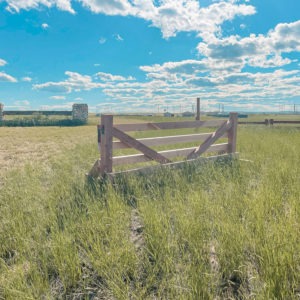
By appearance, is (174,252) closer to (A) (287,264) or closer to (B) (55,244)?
(A) (287,264)

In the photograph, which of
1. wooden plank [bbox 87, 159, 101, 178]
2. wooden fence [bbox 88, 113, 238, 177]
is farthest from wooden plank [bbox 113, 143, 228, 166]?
wooden plank [bbox 87, 159, 101, 178]

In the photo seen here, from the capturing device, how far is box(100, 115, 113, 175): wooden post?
15.4 feet

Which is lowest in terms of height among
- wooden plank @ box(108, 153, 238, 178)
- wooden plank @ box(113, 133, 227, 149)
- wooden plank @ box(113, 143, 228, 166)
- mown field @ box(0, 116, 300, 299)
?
mown field @ box(0, 116, 300, 299)

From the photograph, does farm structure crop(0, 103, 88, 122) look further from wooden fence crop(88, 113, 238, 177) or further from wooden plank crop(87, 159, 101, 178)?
wooden plank crop(87, 159, 101, 178)

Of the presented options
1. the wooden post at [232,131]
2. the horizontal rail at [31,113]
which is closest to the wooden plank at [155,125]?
the wooden post at [232,131]

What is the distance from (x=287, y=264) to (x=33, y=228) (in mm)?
2898

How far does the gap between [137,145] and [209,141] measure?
2292 mm

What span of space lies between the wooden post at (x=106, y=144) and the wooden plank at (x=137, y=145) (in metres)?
0.15

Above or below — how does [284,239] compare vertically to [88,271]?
above

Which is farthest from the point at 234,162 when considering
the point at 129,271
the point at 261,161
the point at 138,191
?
the point at 129,271

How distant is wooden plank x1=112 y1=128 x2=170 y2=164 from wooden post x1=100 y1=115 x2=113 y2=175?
0.50ft

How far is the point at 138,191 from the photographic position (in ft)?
13.1

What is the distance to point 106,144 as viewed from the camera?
4.75m

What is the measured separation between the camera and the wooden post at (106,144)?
185 inches
